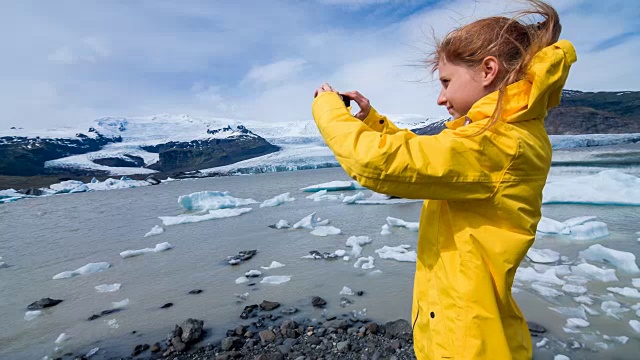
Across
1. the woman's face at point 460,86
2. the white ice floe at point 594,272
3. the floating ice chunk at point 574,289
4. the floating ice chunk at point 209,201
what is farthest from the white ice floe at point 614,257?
the floating ice chunk at point 209,201

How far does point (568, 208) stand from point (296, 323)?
9319mm

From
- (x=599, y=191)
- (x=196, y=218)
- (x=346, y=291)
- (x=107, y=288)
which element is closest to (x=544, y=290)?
(x=346, y=291)

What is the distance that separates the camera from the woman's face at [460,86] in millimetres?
1064

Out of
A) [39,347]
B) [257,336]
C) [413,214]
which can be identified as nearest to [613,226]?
[413,214]

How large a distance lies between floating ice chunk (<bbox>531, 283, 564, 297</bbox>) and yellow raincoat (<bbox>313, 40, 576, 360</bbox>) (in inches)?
149

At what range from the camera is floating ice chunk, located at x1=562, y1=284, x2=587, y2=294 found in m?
4.15

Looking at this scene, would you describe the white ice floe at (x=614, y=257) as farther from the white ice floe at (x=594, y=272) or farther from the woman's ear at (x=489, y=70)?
the woman's ear at (x=489, y=70)

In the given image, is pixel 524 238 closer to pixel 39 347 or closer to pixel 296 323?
pixel 296 323

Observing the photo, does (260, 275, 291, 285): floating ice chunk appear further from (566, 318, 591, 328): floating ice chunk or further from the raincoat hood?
the raincoat hood

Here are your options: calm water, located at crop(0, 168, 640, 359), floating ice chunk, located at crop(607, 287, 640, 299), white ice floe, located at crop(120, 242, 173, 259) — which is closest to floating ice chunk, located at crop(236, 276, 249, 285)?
calm water, located at crop(0, 168, 640, 359)

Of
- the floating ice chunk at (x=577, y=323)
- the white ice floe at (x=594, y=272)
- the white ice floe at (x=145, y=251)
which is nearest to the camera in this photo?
the floating ice chunk at (x=577, y=323)

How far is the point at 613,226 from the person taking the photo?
7.12 metres

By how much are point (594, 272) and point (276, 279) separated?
4.68 metres

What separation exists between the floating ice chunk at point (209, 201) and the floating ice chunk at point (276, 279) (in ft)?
35.5
